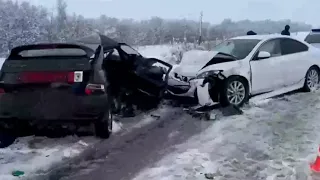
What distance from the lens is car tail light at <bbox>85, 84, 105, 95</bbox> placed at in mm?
5379

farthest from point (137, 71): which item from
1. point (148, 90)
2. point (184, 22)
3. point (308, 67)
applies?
point (184, 22)

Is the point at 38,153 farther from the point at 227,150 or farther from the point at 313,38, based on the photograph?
the point at 313,38

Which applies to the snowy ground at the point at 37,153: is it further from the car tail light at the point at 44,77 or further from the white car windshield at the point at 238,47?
the white car windshield at the point at 238,47

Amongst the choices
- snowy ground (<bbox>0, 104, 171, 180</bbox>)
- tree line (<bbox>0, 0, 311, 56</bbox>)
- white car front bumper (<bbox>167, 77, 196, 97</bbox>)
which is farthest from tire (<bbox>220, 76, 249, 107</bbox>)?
tree line (<bbox>0, 0, 311, 56</bbox>)

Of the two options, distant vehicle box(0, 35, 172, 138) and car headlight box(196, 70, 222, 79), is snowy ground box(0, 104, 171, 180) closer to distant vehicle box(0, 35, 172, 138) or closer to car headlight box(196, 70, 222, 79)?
distant vehicle box(0, 35, 172, 138)

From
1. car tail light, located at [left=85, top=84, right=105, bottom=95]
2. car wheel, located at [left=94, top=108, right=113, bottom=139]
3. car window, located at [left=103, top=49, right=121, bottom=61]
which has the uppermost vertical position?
car window, located at [left=103, top=49, right=121, bottom=61]

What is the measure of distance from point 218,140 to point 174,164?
1.31 m

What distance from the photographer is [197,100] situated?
8.07 metres

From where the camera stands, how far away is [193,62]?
28.3ft

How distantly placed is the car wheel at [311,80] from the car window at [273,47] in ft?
3.62

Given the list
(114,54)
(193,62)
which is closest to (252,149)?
(193,62)

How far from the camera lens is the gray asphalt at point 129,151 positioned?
483cm

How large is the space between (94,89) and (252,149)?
8.40 feet

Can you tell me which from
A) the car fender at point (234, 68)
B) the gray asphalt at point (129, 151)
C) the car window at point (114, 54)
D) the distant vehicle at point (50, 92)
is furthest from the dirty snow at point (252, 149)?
the car window at point (114, 54)
